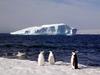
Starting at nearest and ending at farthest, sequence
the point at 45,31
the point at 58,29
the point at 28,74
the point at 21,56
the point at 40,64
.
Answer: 1. the point at 28,74
2. the point at 40,64
3. the point at 21,56
4. the point at 58,29
5. the point at 45,31

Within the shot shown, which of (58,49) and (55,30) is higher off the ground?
(55,30)

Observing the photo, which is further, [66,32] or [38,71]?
[66,32]

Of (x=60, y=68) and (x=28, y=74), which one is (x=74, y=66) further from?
(x=28, y=74)

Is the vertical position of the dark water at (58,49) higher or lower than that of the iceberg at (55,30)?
lower

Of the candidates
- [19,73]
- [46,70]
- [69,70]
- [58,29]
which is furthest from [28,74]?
[58,29]

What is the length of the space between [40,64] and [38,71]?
131 inches

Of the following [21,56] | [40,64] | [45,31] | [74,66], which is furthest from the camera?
[45,31]

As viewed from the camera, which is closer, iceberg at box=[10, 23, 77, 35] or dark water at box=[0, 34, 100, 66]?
dark water at box=[0, 34, 100, 66]

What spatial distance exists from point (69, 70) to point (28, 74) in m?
3.29

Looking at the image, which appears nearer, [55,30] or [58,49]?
[58,49]

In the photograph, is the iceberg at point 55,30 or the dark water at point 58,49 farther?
the iceberg at point 55,30

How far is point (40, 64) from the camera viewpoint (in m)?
24.1

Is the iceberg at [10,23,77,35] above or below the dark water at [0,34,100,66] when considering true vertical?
above

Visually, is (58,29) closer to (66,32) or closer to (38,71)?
(66,32)
